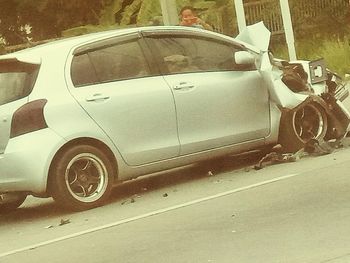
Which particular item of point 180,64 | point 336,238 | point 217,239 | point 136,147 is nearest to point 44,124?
point 136,147

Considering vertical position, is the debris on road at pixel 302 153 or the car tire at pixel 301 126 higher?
the car tire at pixel 301 126

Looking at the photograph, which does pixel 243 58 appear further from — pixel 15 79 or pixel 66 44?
pixel 15 79

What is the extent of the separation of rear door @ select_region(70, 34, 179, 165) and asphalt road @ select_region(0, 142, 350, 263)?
536 millimetres

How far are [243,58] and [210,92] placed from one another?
579mm

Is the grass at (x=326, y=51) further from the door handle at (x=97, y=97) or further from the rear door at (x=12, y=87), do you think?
the rear door at (x=12, y=87)

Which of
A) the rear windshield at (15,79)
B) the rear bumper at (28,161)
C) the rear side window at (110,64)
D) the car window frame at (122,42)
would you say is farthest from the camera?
the car window frame at (122,42)

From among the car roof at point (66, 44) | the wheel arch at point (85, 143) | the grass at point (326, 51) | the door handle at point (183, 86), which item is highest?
the car roof at point (66, 44)

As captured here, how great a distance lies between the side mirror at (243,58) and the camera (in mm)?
11289

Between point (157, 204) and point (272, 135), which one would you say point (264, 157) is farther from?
point (157, 204)

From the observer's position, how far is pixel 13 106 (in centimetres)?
1009

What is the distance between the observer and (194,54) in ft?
36.8

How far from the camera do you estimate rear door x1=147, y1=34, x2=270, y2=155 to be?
1088cm

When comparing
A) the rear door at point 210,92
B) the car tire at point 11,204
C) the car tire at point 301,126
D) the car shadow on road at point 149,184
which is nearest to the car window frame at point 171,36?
the rear door at point 210,92

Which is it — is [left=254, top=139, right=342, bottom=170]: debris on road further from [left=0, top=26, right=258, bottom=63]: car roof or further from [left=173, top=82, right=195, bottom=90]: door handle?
[left=0, top=26, right=258, bottom=63]: car roof
